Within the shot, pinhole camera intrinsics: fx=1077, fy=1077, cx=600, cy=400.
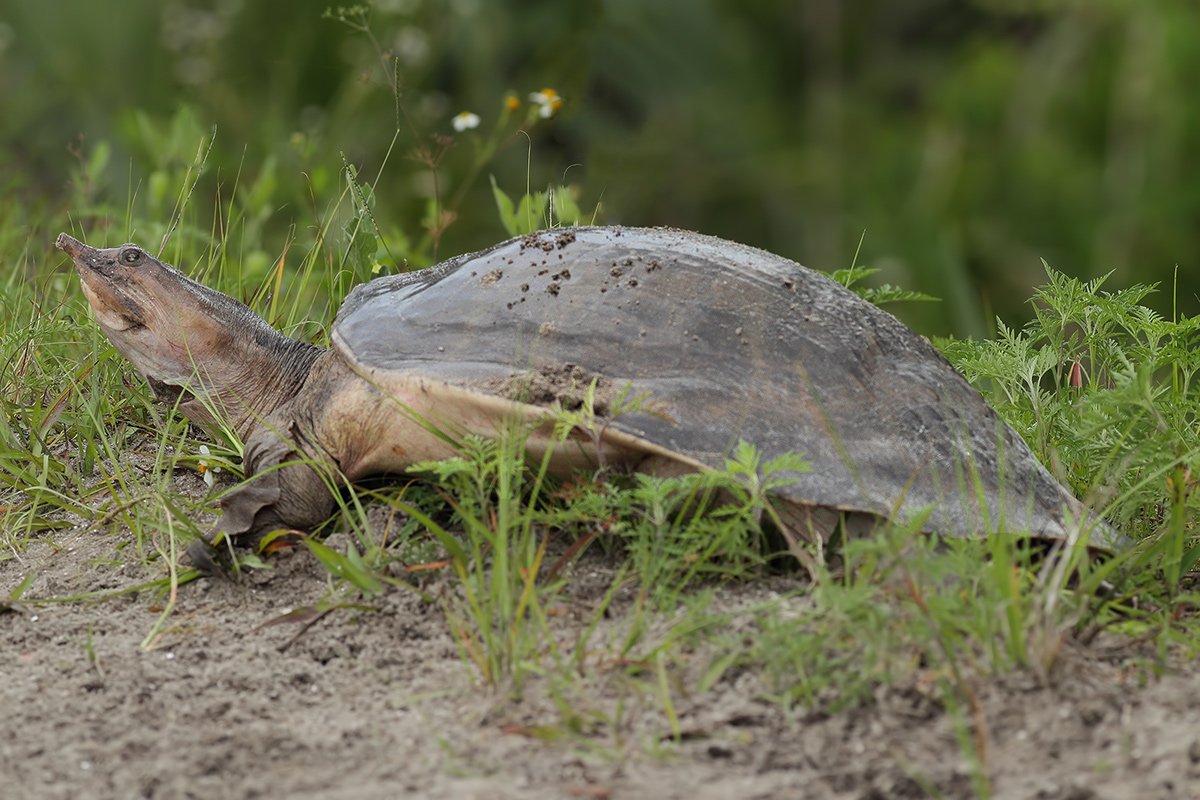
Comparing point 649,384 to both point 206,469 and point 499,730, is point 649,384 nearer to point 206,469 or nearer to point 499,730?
point 499,730

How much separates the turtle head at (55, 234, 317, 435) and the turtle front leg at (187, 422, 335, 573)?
0.81ft

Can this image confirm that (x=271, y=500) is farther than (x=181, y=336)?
No

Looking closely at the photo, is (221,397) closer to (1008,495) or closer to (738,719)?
(738,719)

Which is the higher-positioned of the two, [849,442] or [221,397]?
[849,442]

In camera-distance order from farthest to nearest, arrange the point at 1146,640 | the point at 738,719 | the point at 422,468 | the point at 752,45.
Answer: the point at 752,45, the point at 422,468, the point at 1146,640, the point at 738,719

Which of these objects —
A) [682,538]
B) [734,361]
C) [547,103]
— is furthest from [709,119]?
[682,538]

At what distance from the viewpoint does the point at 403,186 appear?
628 cm

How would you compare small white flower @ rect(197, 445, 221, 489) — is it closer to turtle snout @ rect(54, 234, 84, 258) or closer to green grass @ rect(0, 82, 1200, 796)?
green grass @ rect(0, 82, 1200, 796)

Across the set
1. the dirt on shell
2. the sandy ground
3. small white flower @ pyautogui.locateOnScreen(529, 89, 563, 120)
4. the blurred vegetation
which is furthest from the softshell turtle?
the blurred vegetation

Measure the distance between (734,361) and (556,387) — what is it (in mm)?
366

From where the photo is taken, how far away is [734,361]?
85.7 inches

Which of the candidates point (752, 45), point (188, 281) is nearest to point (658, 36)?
point (752, 45)

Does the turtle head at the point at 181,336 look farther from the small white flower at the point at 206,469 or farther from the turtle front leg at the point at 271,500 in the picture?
the turtle front leg at the point at 271,500

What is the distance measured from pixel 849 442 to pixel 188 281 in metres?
1.63
